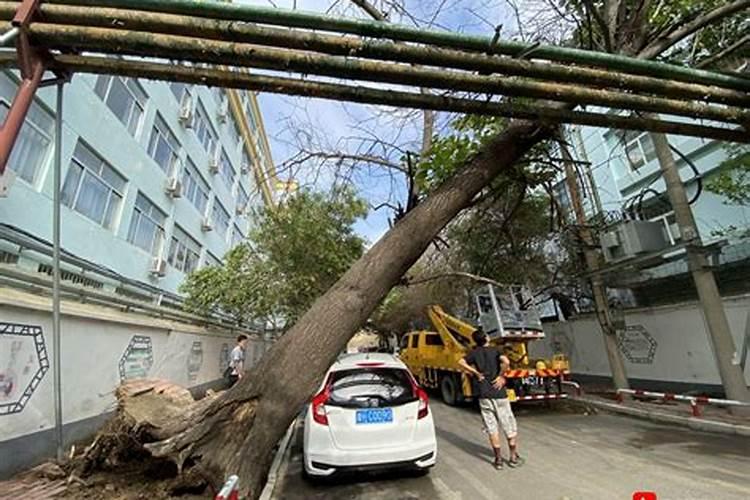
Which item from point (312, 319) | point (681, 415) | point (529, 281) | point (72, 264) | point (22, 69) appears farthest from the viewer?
point (529, 281)

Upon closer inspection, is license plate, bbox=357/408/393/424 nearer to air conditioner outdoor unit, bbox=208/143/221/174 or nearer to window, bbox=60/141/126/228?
window, bbox=60/141/126/228

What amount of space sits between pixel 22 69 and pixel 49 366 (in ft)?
16.4

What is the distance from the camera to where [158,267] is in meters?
14.1

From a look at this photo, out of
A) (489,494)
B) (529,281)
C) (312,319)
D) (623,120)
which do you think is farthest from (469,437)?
(529,281)

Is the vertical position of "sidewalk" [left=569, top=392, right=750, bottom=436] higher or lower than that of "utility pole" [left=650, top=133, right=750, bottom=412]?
lower

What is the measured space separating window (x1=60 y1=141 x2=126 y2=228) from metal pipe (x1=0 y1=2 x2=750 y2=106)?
28.2ft

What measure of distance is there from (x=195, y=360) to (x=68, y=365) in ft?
22.0

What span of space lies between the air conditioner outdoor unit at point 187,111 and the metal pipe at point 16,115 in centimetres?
1568

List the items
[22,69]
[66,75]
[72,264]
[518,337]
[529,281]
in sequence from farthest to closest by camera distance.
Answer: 1. [529,281]
2. [518,337]
3. [72,264]
4. [66,75]
5. [22,69]

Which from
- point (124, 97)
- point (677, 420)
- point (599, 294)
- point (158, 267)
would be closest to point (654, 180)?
point (599, 294)

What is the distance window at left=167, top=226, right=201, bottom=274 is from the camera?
1630cm

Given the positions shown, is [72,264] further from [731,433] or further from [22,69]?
[731,433]

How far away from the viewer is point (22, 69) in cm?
251

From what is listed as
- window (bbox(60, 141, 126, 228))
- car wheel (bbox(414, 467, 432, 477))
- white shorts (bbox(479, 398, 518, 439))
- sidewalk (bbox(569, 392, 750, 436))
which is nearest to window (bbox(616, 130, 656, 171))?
sidewalk (bbox(569, 392, 750, 436))
